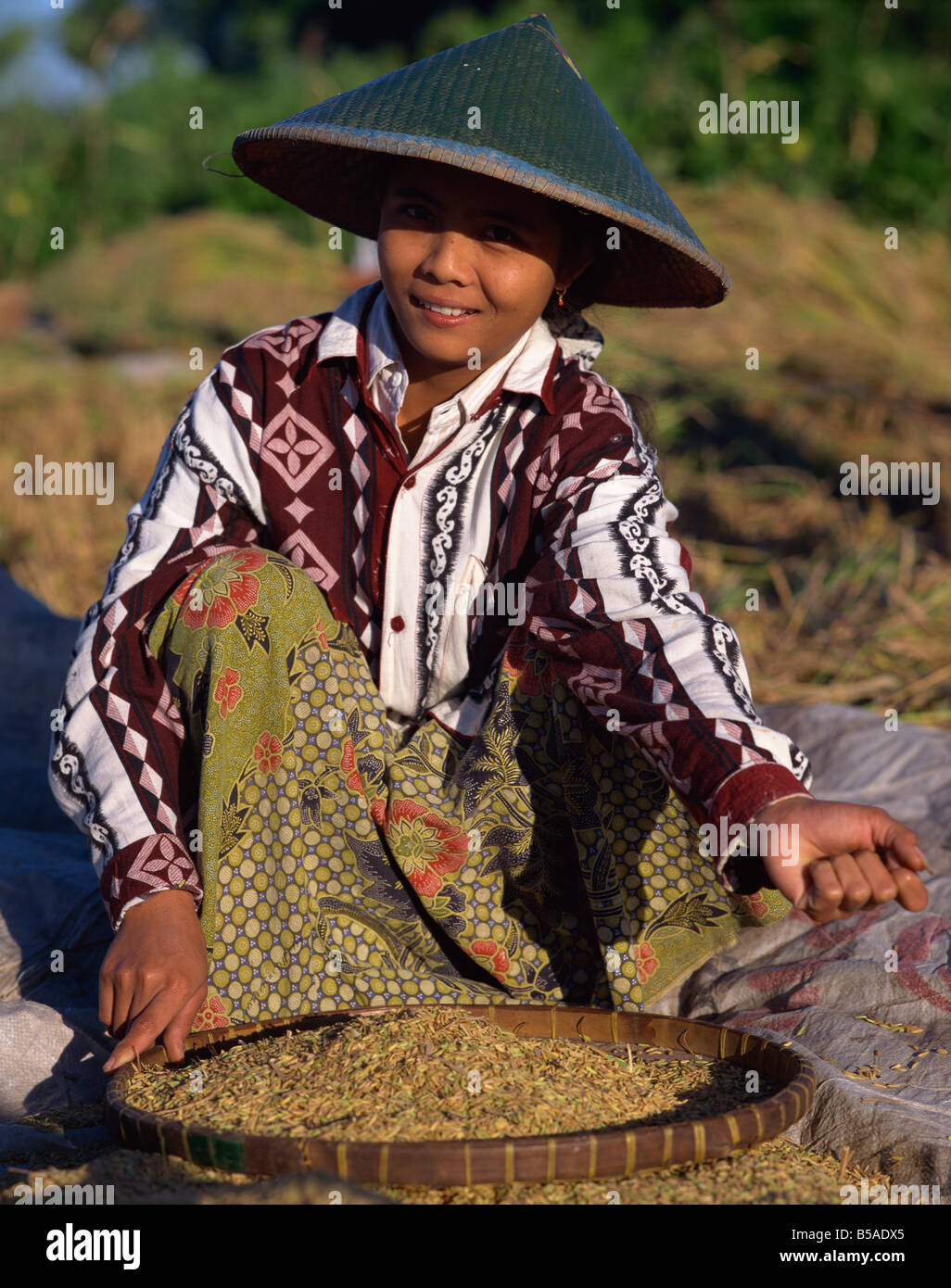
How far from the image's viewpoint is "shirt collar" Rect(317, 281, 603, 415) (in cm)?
187

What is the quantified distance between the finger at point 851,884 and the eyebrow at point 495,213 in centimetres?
94

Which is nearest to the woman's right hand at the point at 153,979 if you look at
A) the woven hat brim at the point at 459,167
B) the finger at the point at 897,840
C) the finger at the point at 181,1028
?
the finger at the point at 181,1028

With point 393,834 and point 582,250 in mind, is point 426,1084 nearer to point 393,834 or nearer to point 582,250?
point 393,834

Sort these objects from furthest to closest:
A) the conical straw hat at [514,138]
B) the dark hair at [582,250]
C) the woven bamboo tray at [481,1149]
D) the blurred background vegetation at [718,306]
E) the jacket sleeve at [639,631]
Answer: the blurred background vegetation at [718,306] < the dark hair at [582,250] < the conical straw hat at [514,138] < the jacket sleeve at [639,631] < the woven bamboo tray at [481,1149]

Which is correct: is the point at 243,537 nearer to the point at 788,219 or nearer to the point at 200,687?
the point at 200,687

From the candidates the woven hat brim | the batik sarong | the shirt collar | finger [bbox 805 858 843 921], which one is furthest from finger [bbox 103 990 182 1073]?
the woven hat brim

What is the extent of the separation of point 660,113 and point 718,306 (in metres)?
3.69

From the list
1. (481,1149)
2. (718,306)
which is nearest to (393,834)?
(481,1149)

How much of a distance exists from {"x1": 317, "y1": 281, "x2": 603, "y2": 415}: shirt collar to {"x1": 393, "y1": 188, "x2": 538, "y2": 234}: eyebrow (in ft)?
0.57

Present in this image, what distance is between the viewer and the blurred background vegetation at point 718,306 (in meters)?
3.61

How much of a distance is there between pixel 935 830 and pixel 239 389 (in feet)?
4.46

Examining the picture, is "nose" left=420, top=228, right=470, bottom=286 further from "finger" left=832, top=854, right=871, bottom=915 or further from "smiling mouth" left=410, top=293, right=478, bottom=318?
"finger" left=832, top=854, right=871, bottom=915

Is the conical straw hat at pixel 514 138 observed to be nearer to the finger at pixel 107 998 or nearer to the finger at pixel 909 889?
the finger at pixel 909 889

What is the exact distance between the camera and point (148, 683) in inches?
67.2
